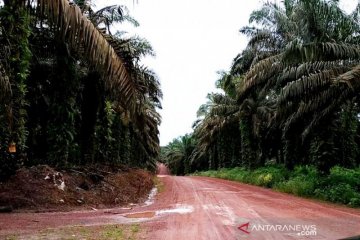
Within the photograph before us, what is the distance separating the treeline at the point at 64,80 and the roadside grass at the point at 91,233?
2086mm

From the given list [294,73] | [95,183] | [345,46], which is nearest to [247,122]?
[294,73]

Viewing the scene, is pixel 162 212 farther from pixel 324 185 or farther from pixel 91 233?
pixel 324 185

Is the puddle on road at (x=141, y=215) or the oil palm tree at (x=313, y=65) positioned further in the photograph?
the oil palm tree at (x=313, y=65)

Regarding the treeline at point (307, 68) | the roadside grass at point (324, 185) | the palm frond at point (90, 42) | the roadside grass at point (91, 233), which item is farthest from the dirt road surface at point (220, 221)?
the treeline at point (307, 68)

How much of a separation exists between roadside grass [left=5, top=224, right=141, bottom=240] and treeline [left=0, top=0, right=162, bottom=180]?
2.09m

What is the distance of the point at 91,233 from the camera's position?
6.89 meters

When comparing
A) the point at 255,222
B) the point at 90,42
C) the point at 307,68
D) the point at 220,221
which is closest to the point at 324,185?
the point at 307,68

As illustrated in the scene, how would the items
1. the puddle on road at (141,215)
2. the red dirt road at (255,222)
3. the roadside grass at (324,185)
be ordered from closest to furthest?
the red dirt road at (255,222)
the puddle on road at (141,215)
the roadside grass at (324,185)

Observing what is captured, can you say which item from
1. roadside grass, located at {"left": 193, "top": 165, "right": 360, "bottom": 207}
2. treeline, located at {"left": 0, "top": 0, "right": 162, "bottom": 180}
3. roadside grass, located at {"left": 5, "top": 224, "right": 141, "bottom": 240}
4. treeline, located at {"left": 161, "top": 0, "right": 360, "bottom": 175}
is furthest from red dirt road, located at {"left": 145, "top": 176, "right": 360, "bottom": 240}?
treeline, located at {"left": 161, "top": 0, "right": 360, "bottom": 175}

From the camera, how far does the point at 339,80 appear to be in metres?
10.8

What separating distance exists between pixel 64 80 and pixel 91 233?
28.0ft

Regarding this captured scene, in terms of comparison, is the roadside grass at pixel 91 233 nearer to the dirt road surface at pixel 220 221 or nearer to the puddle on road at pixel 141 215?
the dirt road surface at pixel 220 221

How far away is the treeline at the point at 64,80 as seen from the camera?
6221 mm

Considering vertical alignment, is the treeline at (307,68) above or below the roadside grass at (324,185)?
above
